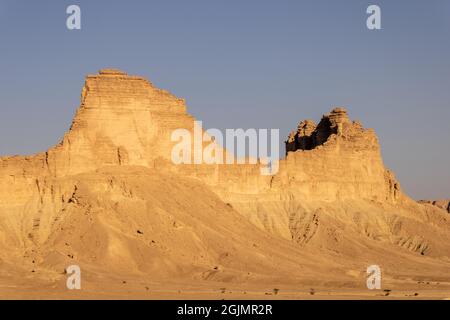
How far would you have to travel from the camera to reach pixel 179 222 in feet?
391

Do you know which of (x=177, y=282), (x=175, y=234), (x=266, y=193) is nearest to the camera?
(x=177, y=282)

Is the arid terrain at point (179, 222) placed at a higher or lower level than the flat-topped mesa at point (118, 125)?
lower

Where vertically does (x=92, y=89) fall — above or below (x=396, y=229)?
above

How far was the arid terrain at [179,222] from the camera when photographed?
354 ft

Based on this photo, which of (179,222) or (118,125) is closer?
(179,222)

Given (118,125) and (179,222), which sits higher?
(118,125)

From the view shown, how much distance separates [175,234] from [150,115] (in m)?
16.2

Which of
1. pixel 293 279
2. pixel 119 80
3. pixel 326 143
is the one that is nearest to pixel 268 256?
pixel 293 279

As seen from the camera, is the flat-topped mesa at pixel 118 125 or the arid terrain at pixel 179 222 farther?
the flat-topped mesa at pixel 118 125

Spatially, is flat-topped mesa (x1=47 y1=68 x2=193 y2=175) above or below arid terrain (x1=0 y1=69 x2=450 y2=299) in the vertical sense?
above

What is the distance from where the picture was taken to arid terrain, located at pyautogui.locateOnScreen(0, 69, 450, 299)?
108 m

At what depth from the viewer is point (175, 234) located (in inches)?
4619

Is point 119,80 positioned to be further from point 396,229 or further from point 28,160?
point 396,229

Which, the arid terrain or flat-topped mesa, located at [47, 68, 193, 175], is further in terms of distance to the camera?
flat-topped mesa, located at [47, 68, 193, 175]
